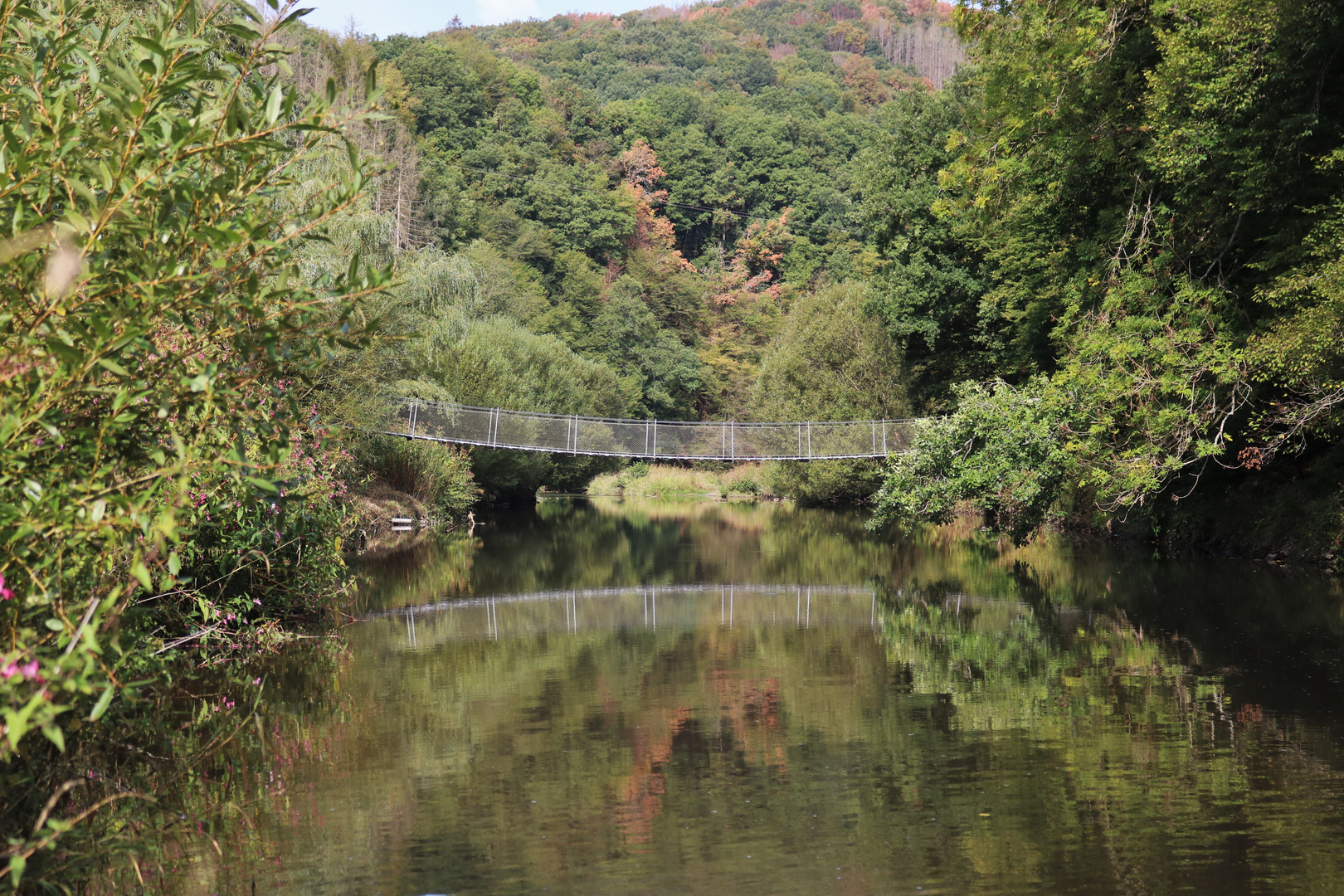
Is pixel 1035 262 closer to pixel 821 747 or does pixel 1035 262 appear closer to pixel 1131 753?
pixel 1131 753

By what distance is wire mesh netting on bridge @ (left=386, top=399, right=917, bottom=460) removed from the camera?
72.7ft

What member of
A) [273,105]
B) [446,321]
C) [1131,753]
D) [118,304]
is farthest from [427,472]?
[273,105]

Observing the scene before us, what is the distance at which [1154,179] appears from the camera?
44.4ft

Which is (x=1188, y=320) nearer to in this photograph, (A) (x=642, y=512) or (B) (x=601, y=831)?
(B) (x=601, y=831)

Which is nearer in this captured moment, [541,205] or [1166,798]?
[1166,798]

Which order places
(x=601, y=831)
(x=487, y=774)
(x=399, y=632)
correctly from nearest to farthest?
1. (x=601, y=831)
2. (x=487, y=774)
3. (x=399, y=632)

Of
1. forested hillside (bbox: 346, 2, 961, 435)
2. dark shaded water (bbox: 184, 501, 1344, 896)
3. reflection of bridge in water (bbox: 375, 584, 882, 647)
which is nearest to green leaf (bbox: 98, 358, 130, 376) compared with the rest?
dark shaded water (bbox: 184, 501, 1344, 896)

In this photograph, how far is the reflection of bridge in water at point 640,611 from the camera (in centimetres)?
1111

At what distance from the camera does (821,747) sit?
6484 millimetres

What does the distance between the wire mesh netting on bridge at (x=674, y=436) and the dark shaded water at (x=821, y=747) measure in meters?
9.43

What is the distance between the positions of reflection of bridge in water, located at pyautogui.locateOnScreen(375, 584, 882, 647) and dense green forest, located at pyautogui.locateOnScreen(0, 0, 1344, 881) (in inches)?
51.1

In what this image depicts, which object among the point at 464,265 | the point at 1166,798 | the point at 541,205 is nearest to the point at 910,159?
the point at 464,265

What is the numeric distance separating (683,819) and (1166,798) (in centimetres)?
214

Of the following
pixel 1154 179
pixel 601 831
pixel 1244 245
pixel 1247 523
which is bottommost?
pixel 601 831
